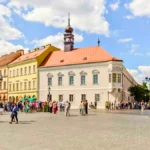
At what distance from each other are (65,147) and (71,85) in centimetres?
5426

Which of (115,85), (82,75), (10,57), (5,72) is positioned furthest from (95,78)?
(10,57)

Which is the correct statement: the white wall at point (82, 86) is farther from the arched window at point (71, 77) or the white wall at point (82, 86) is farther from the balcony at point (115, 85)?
the arched window at point (71, 77)

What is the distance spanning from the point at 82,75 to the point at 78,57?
4266 mm

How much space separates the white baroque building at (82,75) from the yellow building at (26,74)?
161 cm

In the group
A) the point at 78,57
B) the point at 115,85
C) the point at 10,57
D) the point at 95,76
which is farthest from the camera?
the point at 10,57

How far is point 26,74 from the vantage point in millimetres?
75188

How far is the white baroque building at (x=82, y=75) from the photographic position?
60000 mm

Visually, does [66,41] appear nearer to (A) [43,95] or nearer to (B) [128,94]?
(A) [43,95]

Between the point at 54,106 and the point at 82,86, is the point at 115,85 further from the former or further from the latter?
the point at 54,106

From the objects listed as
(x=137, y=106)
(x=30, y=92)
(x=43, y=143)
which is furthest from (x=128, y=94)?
(x=43, y=143)

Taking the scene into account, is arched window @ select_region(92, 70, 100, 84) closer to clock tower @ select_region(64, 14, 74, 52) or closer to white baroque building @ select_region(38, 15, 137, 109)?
white baroque building @ select_region(38, 15, 137, 109)

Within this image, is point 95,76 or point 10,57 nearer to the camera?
point 95,76

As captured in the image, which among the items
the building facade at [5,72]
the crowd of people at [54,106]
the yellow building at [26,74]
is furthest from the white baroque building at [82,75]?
the building facade at [5,72]

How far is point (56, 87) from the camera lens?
68.2 m
